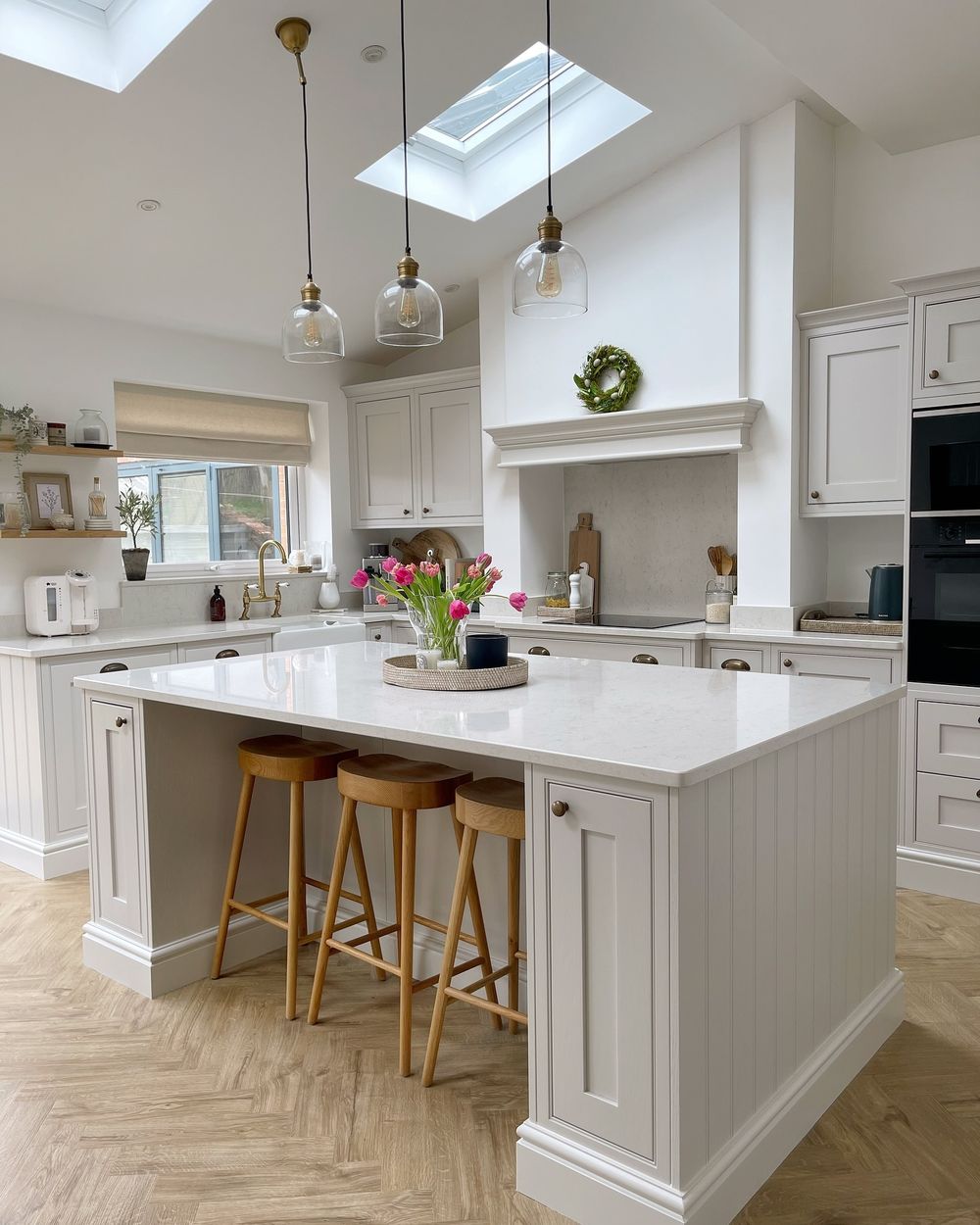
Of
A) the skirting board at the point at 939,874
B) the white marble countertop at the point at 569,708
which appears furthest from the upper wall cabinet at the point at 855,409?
the white marble countertop at the point at 569,708

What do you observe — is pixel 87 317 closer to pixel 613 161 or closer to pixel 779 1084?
pixel 613 161

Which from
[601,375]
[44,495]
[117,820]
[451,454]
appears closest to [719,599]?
[601,375]

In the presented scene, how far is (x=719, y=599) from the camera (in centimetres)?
461

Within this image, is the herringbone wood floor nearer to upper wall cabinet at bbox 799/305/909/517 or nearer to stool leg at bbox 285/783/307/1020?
stool leg at bbox 285/783/307/1020

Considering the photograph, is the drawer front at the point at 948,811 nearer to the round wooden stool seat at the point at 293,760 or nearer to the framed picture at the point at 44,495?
the round wooden stool seat at the point at 293,760

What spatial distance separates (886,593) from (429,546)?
2.85 metres

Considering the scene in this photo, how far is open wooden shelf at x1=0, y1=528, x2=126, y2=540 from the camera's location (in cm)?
428

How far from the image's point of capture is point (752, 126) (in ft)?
13.9

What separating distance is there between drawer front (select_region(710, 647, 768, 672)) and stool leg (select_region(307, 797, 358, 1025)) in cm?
207

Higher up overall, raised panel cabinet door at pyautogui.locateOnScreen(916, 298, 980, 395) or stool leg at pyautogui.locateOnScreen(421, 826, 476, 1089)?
raised panel cabinet door at pyautogui.locateOnScreen(916, 298, 980, 395)

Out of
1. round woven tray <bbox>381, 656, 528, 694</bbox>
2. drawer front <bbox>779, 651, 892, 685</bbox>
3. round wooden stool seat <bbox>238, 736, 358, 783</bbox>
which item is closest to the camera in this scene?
round woven tray <bbox>381, 656, 528, 694</bbox>

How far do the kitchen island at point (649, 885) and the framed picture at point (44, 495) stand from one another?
71.3 inches

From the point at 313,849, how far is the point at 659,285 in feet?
9.75

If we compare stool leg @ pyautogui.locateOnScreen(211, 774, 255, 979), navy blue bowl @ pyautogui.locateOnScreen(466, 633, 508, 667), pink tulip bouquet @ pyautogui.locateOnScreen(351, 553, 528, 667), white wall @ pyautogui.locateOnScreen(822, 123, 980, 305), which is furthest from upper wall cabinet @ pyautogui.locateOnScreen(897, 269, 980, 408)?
stool leg @ pyautogui.locateOnScreen(211, 774, 255, 979)
